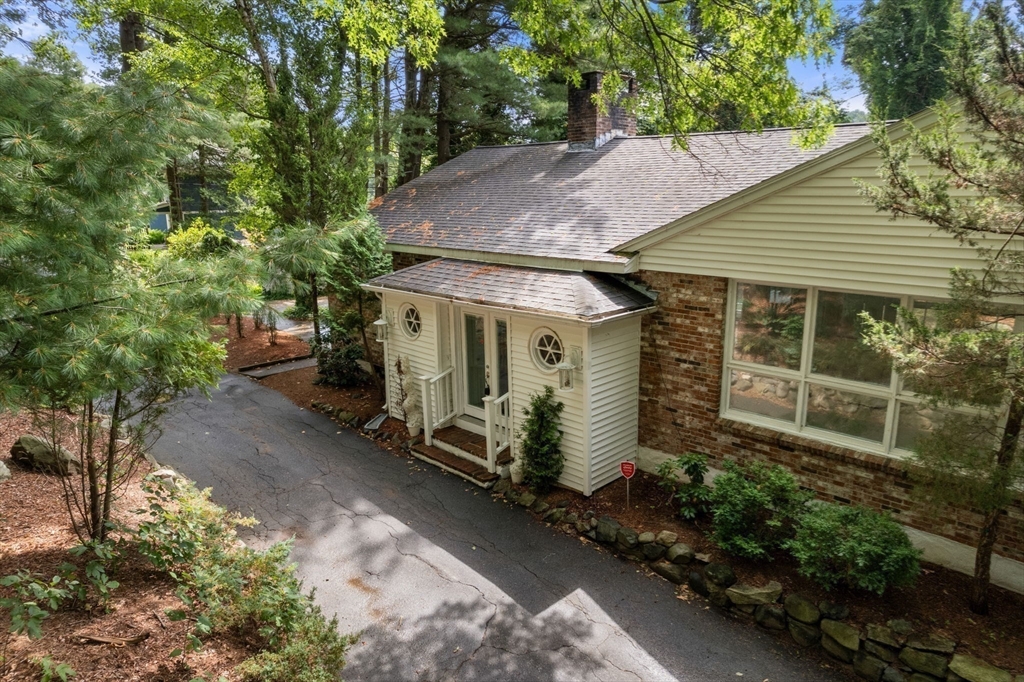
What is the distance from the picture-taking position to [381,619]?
6.27m

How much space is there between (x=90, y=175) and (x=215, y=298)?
3.96ft

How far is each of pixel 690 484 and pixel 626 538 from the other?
114cm

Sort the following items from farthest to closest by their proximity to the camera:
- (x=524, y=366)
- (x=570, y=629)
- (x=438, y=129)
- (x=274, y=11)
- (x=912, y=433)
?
(x=438, y=129)
(x=274, y=11)
(x=524, y=366)
(x=912, y=433)
(x=570, y=629)

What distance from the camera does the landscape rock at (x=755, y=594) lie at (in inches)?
241

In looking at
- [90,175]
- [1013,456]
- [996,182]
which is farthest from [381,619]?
[996,182]

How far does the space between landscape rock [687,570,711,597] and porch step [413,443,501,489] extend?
3.24 meters

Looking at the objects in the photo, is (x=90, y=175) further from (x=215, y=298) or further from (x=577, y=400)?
(x=577, y=400)

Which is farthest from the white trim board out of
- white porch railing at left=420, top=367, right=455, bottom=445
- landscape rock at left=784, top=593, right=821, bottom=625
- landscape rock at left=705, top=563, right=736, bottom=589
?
white porch railing at left=420, top=367, right=455, bottom=445

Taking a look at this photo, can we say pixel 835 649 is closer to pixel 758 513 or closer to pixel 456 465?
pixel 758 513

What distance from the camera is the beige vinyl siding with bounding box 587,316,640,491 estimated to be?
818cm

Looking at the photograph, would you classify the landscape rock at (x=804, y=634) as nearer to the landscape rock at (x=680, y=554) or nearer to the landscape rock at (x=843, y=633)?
the landscape rock at (x=843, y=633)

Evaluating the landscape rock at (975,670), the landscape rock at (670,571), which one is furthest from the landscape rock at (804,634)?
the landscape rock at (670,571)

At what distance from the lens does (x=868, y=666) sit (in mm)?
5391

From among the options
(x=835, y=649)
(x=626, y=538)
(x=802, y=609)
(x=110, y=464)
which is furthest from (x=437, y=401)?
(x=835, y=649)
